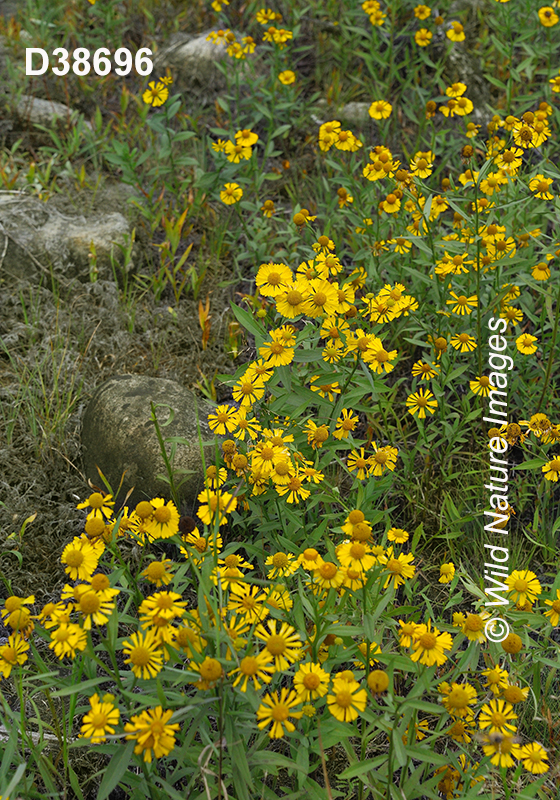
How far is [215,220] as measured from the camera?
134 inches

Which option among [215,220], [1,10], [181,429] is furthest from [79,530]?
[1,10]

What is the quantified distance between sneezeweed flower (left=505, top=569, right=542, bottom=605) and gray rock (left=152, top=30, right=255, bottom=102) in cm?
364

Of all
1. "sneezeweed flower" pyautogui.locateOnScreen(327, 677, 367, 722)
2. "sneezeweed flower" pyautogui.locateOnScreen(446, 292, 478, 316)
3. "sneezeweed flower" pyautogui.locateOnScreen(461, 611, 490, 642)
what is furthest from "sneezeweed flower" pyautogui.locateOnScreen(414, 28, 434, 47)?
"sneezeweed flower" pyautogui.locateOnScreen(327, 677, 367, 722)

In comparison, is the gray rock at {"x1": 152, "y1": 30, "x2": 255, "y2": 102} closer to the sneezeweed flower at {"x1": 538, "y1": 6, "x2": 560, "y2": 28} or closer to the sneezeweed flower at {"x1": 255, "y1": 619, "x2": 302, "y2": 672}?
the sneezeweed flower at {"x1": 538, "y1": 6, "x2": 560, "y2": 28}

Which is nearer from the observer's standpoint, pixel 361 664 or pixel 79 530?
pixel 361 664

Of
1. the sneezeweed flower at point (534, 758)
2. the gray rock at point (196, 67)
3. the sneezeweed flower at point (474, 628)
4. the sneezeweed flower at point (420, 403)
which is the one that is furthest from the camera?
the gray rock at point (196, 67)

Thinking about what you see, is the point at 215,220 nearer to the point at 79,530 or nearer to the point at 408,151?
the point at 408,151

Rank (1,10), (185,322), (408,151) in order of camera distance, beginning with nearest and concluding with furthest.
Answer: (185,322) < (408,151) < (1,10)

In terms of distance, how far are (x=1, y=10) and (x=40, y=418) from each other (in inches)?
158

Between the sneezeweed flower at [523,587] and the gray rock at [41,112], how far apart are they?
348 cm

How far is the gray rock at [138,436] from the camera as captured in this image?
7.38ft

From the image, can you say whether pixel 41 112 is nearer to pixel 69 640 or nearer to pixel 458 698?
pixel 69 640

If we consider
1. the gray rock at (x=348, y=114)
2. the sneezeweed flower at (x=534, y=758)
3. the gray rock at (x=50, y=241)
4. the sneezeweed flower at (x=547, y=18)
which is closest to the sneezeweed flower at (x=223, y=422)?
the sneezeweed flower at (x=534, y=758)

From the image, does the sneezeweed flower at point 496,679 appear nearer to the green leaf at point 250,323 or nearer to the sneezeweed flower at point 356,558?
the sneezeweed flower at point 356,558
